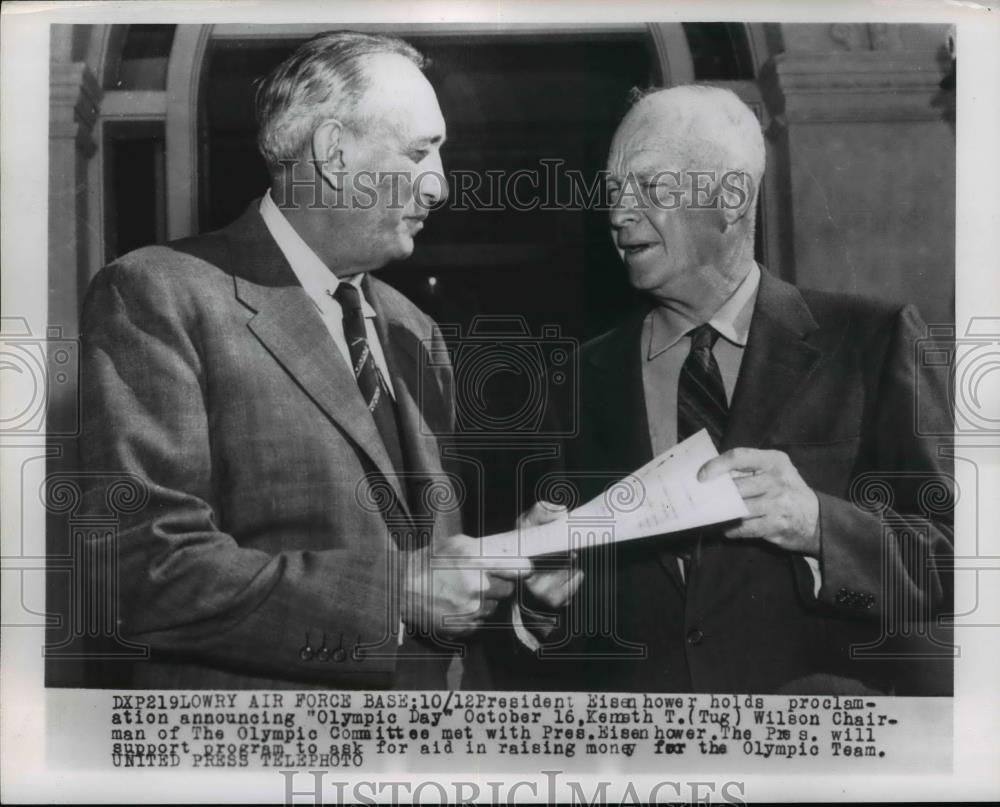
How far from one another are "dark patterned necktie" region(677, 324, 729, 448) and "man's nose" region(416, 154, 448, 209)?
1041mm

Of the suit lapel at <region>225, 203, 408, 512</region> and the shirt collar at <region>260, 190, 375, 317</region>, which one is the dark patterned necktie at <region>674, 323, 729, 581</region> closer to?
the suit lapel at <region>225, 203, 408, 512</region>

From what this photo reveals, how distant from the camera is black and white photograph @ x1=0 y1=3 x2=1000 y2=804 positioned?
4.15 meters

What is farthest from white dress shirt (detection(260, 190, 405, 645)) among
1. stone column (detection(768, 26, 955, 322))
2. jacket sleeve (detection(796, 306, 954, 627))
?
jacket sleeve (detection(796, 306, 954, 627))

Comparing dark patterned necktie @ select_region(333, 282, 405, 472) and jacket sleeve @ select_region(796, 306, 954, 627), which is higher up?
dark patterned necktie @ select_region(333, 282, 405, 472)

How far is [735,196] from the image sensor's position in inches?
167

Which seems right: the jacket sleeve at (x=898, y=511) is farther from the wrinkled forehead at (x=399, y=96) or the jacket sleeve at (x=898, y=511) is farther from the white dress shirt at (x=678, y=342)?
the wrinkled forehead at (x=399, y=96)

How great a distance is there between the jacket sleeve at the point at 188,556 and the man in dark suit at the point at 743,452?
665 mm

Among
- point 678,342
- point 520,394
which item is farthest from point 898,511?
point 520,394

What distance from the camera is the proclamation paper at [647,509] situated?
4145 millimetres

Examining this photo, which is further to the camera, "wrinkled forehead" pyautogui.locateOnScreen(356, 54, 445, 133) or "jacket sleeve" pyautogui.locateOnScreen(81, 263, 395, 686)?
"wrinkled forehead" pyautogui.locateOnScreen(356, 54, 445, 133)

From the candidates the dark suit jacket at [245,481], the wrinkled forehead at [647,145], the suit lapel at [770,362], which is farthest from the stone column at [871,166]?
the dark suit jacket at [245,481]

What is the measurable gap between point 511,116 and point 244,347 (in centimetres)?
127

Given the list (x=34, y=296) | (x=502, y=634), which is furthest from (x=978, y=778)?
(x=34, y=296)

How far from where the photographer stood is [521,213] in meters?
4.25
